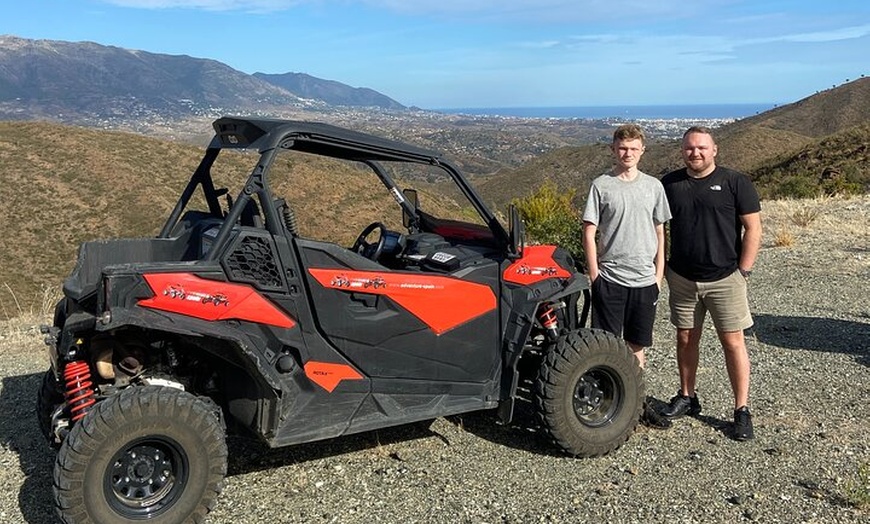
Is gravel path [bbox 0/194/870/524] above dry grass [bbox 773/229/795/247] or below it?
above

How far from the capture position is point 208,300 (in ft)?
12.0

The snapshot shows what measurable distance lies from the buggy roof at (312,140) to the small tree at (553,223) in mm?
4819

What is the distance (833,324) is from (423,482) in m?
5.53

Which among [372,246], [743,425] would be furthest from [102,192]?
[743,425]

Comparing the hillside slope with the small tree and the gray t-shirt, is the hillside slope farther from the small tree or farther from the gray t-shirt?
the gray t-shirt

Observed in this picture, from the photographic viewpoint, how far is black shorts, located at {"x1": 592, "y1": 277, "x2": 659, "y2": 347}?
495 centimetres

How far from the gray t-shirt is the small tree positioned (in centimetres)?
388

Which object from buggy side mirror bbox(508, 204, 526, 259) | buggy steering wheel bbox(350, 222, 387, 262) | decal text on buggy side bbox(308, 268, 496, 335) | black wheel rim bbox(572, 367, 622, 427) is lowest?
black wheel rim bbox(572, 367, 622, 427)

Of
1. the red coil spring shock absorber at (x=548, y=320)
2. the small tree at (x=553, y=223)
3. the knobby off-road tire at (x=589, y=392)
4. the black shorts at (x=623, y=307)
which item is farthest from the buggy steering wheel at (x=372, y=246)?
the small tree at (x=553, y=223)

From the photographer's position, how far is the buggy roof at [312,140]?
13.0 ft

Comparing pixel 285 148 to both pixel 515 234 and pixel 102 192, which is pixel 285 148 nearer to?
pixel 515 234

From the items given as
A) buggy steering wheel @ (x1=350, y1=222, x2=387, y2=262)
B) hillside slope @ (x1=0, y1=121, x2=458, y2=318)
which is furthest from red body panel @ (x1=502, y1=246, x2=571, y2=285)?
hillside slope @ (x1=0, y1=121, x2=458, y2=318)

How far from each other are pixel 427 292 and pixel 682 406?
2304 mm

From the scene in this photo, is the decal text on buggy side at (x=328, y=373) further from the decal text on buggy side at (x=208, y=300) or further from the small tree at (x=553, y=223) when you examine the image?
the small tree at (x=553, y=223)
